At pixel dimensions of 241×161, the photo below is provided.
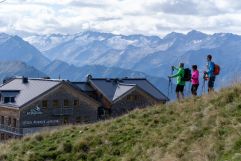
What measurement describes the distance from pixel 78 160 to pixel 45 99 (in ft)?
175

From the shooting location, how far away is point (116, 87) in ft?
264

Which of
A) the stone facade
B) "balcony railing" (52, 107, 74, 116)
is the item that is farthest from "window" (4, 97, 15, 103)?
"balcony railing" (52, 107, 74, 116)

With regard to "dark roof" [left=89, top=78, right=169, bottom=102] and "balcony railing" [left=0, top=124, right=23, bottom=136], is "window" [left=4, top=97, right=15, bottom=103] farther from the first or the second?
"dark roof" [left=89, top=78, right=169, bottom=102]

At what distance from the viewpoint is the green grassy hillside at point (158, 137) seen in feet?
41.6

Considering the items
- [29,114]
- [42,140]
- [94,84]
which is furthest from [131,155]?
[94,84]

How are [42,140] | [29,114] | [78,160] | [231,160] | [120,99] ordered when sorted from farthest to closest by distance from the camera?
[120,99] → [29,114] → [42,140] → [78,160] → [231,160]

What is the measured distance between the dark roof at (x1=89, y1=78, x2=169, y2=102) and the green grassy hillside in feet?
189

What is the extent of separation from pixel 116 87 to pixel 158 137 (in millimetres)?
65549

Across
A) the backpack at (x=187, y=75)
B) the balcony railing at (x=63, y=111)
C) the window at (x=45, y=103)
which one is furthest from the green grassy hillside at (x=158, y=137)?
the balcony railing at (x=63, y=111)

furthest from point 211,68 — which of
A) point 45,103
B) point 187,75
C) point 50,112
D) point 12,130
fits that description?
point 50,112

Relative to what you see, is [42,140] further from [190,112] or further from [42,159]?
[190,112]

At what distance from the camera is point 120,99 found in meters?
77.0

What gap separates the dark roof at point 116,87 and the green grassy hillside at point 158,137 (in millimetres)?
57460

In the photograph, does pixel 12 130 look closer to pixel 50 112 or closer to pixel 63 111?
pixel 50 112
